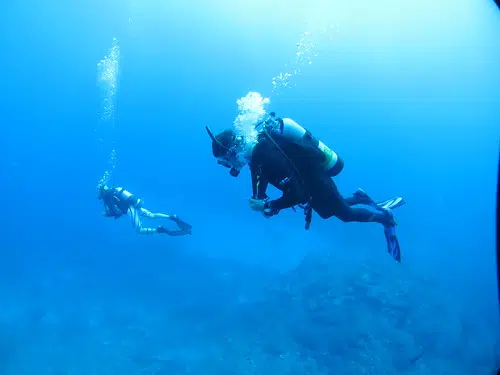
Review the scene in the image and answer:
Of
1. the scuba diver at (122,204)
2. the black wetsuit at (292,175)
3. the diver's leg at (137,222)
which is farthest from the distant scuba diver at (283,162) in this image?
the diver's leg at (137,222)

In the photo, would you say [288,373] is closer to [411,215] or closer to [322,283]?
[322,283]

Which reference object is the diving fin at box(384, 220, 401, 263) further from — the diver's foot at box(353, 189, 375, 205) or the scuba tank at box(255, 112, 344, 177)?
the scuba tank at box(255, 112, 344, 177)

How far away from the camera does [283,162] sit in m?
4.65

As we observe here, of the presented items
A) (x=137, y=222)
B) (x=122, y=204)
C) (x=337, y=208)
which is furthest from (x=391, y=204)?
(x=122, y=204)

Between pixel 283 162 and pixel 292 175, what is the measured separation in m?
0.22

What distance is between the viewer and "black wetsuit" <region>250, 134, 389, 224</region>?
465 centimetres

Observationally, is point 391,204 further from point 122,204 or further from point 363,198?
point 122,204

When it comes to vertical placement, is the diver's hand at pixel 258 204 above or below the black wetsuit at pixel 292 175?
below

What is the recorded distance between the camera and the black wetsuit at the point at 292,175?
15.3 ft

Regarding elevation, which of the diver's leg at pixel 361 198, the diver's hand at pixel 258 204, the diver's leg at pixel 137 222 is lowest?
the diver's hand at pixel 258 204

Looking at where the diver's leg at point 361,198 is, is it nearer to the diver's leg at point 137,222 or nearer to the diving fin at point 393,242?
the diving fin at point 393,242

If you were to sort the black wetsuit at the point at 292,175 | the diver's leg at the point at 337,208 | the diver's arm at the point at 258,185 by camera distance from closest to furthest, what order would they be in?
1. the black wetsuit at the point at 292,175
2. the diver's arm at the point at 258,185
3. the diver's leg at the point at 337,208

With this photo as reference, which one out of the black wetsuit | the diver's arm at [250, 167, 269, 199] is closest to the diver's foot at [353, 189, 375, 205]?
the black wetsuit

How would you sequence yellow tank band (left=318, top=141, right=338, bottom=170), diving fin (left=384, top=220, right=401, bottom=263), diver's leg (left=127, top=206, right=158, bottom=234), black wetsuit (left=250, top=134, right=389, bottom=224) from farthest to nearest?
1. diver's leg (left=127, top=206, right=158, bottom=234)
2. diving fin (left=384, top=220, right=401, bottom=263)
3. yellow tank band (left=318, top=141, right=338, bottom=170)
4. black wetsuit (left=250, top=134, right=389, bottom=224)
